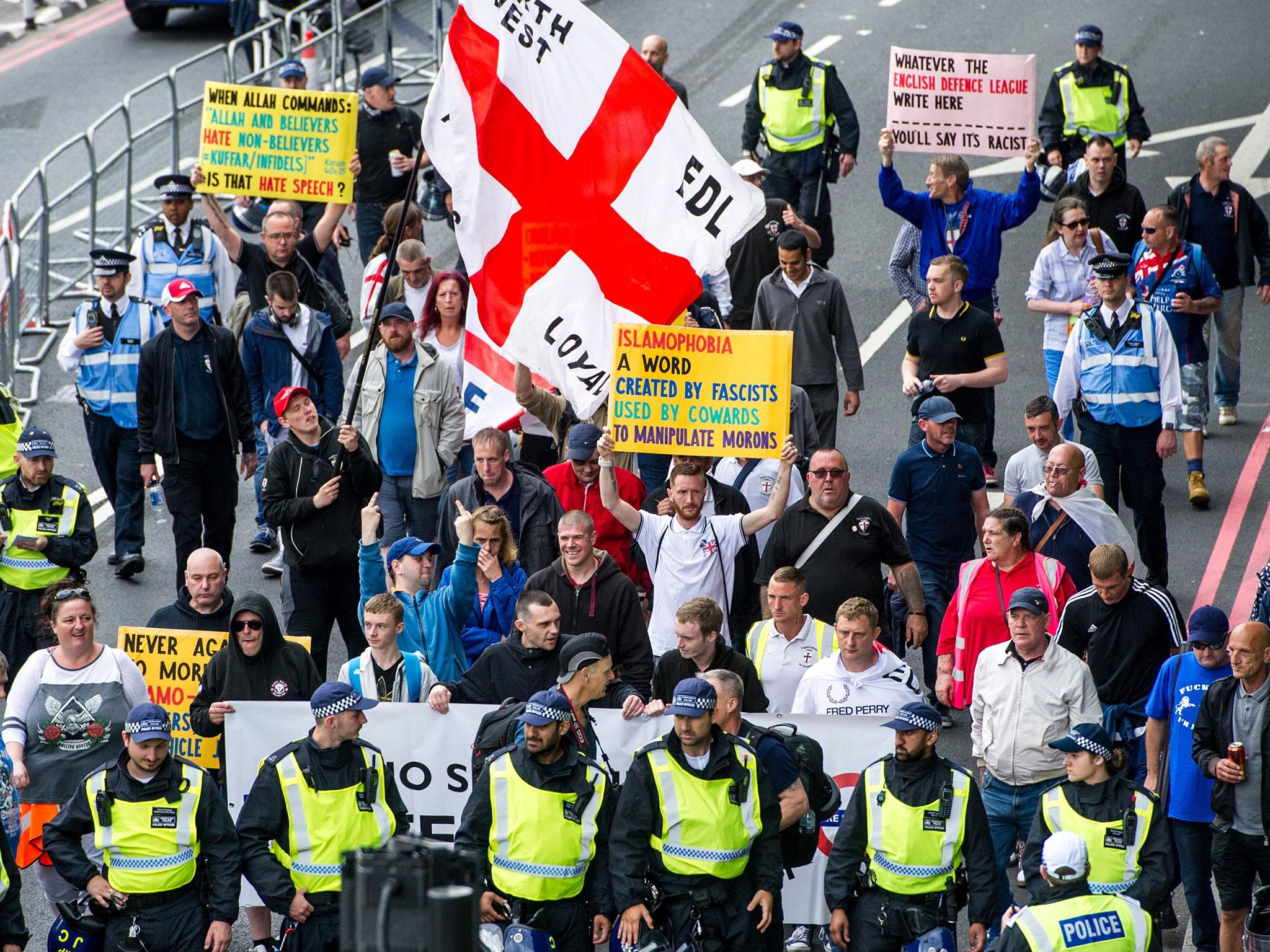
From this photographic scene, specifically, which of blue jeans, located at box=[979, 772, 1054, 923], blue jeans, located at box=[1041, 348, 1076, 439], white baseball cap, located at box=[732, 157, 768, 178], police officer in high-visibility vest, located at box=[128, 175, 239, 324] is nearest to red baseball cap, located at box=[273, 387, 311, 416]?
police officer in high-visibility vest, located at box=[128, 175, 239, 324]

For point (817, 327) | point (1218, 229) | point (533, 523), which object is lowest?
point (533, 523)

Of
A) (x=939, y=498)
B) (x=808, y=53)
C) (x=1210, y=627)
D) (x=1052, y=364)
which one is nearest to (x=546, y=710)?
(x=1210, y=627)

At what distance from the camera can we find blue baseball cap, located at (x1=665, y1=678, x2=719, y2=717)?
30.1 feet

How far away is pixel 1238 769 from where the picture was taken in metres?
9.57

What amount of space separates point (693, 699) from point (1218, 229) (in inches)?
331

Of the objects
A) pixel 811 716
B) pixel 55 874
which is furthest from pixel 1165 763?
pixel 55 874

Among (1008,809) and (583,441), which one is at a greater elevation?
(583,441)

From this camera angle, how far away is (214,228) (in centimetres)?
1541

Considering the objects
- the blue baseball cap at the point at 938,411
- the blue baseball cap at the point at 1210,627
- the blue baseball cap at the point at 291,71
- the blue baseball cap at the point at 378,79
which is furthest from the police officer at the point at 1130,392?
the blue baseball cap at the point at 291,71

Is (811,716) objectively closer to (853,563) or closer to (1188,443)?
(853,563)

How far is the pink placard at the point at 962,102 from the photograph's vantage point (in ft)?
54.0

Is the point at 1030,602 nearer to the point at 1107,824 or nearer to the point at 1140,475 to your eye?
the point at 1107,824

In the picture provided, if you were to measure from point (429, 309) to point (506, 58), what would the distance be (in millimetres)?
3747

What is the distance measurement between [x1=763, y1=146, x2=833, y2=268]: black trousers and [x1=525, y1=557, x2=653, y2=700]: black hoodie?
7.46 m
